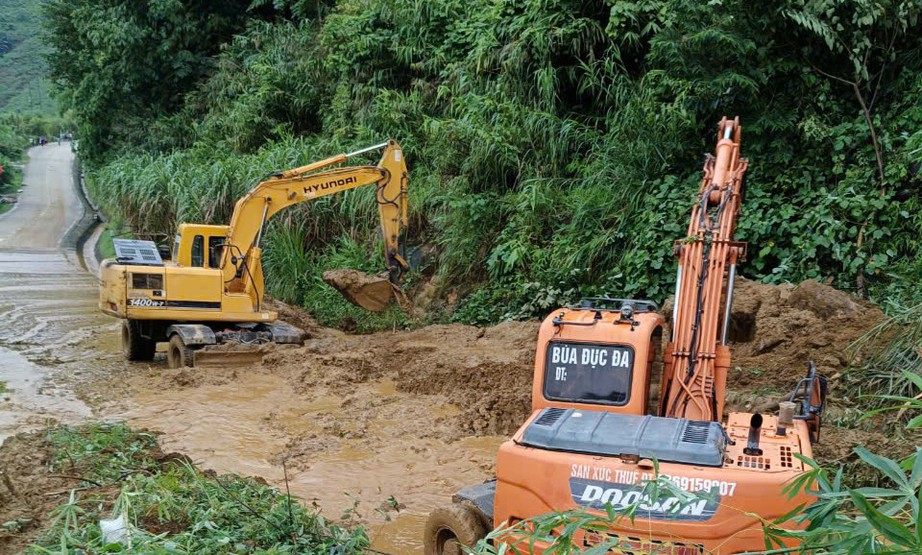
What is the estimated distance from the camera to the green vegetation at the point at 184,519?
4277 mm

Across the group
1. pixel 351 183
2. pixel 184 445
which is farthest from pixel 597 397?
pixel 351 183

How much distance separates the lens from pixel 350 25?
2169cm

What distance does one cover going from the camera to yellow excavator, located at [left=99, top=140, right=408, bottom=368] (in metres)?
13.3

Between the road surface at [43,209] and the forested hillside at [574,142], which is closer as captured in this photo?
the forested hillside at [574,142]

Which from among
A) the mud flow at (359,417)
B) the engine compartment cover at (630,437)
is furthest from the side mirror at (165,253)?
the engine compartment cover at (630,437)

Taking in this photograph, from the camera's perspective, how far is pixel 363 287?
549 inches

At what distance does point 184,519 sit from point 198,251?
967 centimetres

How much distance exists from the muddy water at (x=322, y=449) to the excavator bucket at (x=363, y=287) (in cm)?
→ 211

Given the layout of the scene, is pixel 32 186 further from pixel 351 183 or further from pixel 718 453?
pixel 718 453

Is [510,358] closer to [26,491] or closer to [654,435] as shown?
[654,435]

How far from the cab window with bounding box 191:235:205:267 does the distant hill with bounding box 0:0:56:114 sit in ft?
239

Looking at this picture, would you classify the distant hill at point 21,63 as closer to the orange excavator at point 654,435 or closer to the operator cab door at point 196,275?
the operator cab door at point 196,275

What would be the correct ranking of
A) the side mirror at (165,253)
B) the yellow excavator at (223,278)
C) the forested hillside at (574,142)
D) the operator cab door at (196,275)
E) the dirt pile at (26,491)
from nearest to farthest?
the dirt pile at (26,491) → the forested hillside at (574,142) → the yellow excavator at (223,278) → the operator cab door at (196,275) → the side mirror at (165,253)

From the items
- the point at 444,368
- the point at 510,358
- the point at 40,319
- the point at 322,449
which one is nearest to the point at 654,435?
the point at 322,449
